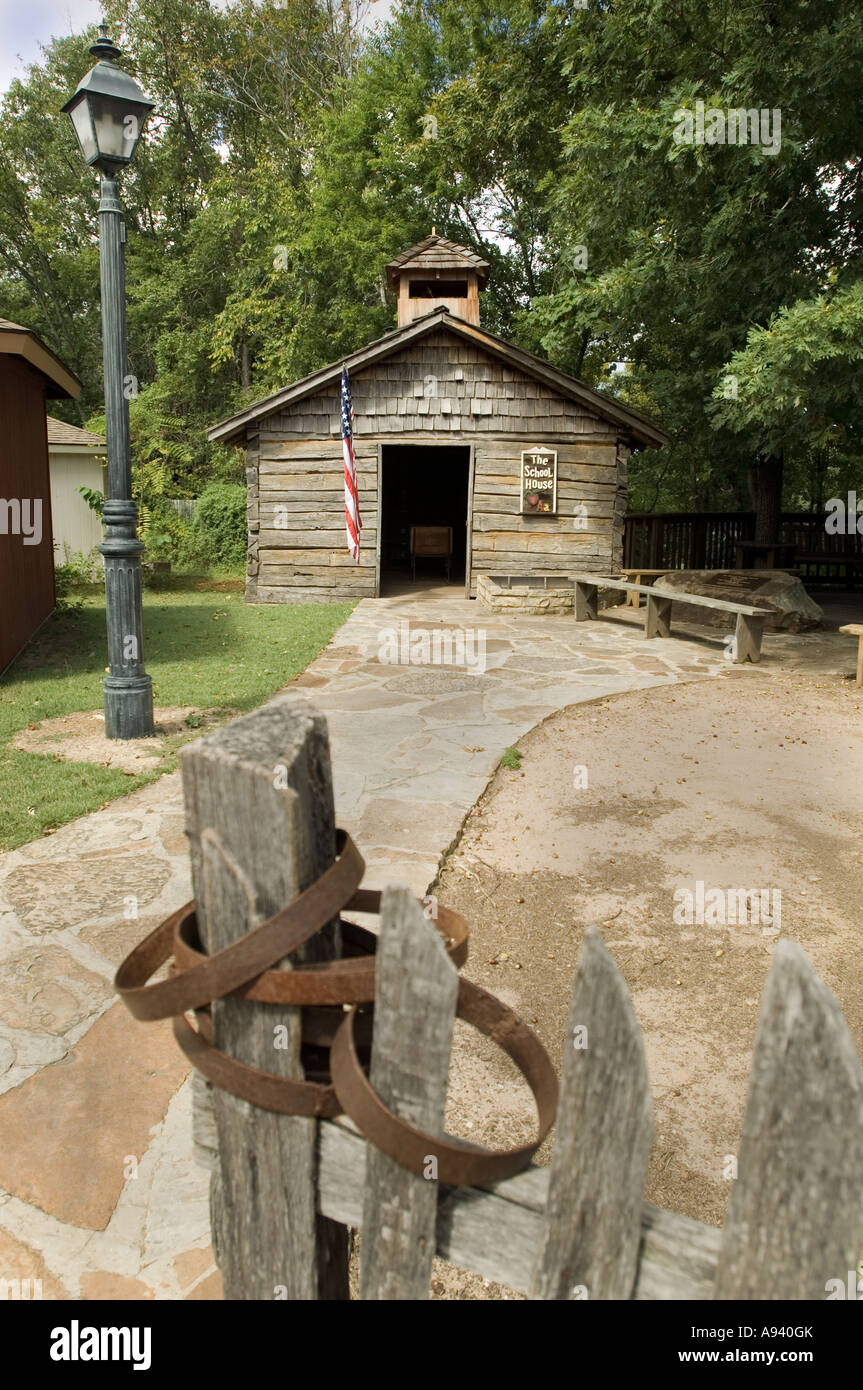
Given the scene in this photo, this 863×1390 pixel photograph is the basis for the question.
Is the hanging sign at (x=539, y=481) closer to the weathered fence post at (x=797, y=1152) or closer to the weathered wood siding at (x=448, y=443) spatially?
the weathered wood siding at (x=448, y=443)

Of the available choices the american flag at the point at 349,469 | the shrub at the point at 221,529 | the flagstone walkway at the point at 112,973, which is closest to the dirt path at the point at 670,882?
the flagstone walkway at the point at 112,973

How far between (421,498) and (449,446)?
9489 mm

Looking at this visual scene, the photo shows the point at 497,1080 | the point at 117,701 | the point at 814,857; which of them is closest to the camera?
the point at 497,1080

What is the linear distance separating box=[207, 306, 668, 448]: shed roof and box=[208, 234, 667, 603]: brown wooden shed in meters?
0.03

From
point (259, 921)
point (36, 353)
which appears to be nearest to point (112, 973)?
point (259, 921)

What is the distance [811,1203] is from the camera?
118cm

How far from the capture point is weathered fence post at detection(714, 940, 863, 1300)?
114cm

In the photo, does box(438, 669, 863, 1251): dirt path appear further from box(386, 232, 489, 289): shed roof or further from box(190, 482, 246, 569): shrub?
box(190, 482, 246, 569): shrub

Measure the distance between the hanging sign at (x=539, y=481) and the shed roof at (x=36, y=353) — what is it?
7823mm

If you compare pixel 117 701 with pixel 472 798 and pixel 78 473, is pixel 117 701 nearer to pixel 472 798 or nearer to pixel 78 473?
pixel 472 798

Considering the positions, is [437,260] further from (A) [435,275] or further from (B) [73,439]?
(B) [73,439]

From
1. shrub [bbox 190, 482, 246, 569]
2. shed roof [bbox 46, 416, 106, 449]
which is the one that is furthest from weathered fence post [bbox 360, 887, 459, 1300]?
shrub [bbox 190, 482, 246, 569]

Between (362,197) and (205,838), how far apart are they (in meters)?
31.9

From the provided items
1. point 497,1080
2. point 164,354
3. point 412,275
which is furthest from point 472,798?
point 164,354
